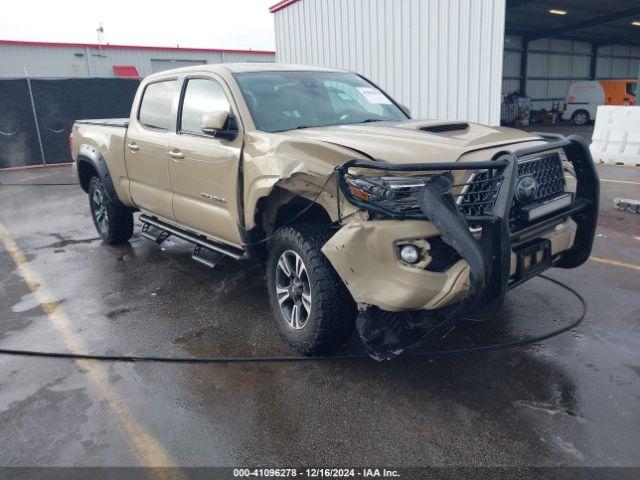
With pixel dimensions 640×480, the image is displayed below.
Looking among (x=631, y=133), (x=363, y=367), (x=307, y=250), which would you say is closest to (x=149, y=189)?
(x=307, y=250)

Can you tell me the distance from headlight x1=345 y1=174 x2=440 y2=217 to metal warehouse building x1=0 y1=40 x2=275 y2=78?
87.3 feet

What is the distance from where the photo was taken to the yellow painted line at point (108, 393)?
106 inches

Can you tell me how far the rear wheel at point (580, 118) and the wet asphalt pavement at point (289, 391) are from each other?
25400mm

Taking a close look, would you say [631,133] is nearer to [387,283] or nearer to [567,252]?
[567,252]

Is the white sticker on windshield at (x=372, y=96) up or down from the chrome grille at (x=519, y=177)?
up

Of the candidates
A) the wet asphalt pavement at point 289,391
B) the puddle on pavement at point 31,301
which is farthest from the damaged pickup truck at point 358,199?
the puddle on pavement at point 31,301

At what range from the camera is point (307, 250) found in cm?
336

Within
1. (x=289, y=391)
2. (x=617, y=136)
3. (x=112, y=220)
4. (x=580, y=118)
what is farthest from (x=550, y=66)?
(x=289, y=391)

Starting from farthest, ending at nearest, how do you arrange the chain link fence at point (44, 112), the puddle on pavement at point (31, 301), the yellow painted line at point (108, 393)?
1. the chain link fence at point (44, 112)
2. the puddle on pavement at point (31, 301)
3. the yellow painted line at point (108, 393)

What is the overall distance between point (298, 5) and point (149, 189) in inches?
430

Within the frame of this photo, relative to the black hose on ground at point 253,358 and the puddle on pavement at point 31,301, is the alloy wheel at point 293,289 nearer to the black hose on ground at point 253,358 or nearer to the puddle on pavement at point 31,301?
the black hose on ground at point 253,358

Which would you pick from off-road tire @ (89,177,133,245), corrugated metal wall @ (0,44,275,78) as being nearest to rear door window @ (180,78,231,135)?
off-road tire @ (89,177,133,245)

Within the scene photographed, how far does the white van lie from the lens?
26500mm

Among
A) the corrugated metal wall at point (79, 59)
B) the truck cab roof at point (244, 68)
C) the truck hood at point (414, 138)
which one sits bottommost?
the truck hood at point (414, 138)
